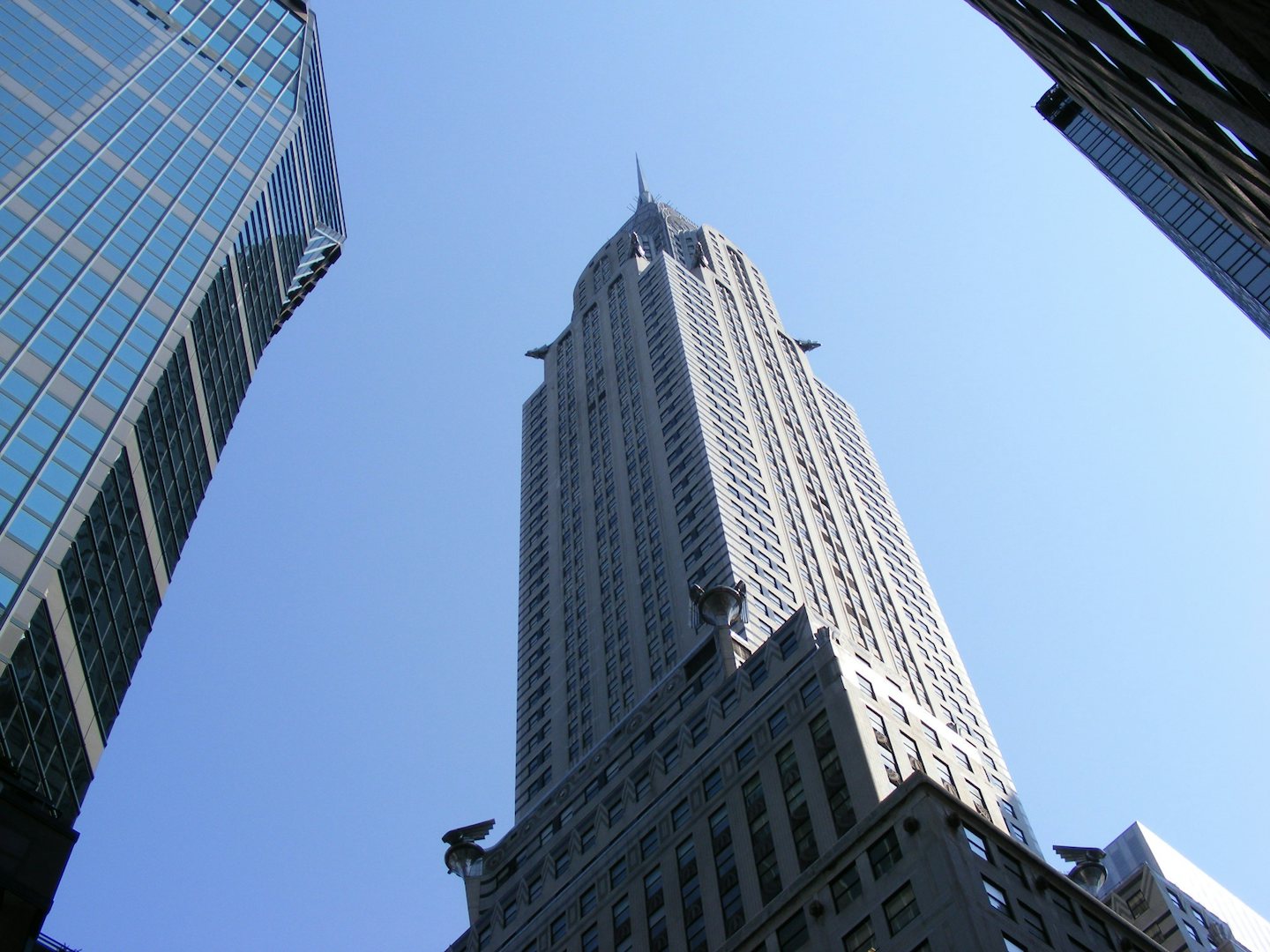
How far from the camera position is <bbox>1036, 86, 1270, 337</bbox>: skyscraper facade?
87875 millimetres

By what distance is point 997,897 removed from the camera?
159 ft

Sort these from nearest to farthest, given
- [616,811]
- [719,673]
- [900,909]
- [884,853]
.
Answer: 1. [900,909]
2. [884,853]
3. [616,811]
4. [719,673]

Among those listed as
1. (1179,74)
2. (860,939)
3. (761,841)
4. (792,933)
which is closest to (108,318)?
(761,841)

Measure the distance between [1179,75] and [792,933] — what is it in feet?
117

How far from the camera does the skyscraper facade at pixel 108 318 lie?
163 ft

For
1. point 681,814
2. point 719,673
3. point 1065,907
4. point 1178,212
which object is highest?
point 1178,212

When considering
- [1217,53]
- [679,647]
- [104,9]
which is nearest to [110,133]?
[104,9]

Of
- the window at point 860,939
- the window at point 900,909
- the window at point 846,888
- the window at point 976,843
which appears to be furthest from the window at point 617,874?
the window at point 976,843

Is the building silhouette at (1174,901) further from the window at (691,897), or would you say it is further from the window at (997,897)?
the window at (997,897)

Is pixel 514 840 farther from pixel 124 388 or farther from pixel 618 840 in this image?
pixel 124 388

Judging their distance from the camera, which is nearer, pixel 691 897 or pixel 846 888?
pixel 846 888

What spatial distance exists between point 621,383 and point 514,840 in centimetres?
5974

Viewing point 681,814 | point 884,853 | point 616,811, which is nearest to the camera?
point 884,853

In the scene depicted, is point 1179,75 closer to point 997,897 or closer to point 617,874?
point 997,897
